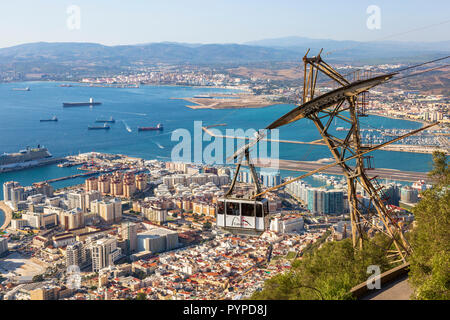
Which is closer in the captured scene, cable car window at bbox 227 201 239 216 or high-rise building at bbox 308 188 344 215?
cable car window at bbox 227 201 239 216

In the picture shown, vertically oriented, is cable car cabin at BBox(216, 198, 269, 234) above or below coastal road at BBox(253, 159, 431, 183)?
above

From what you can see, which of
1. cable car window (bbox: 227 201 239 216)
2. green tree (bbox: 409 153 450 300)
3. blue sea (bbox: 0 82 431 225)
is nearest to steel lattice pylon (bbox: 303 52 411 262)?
green tree (bbox: 409 153 450 300)

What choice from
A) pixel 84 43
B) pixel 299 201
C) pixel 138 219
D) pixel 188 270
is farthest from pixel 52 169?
pixel 84 43

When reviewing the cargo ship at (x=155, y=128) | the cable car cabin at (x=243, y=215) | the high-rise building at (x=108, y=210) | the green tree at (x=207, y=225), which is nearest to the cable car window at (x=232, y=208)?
the cable car cabin at (x=243, y=215)

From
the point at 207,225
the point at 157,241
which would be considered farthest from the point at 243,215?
the point at 207,225

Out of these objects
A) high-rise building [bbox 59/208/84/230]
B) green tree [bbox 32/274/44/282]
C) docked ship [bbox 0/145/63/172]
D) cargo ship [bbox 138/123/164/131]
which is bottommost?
green tree [bbox 32/274/44/282]

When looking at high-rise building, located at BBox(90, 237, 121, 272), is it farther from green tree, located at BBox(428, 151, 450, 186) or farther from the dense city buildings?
green tree, located at BBox(428, 151, 450, 186)
